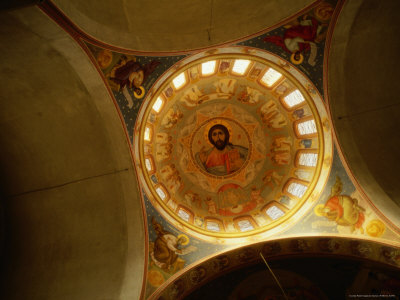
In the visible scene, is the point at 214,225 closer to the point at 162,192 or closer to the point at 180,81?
the point at 162,192

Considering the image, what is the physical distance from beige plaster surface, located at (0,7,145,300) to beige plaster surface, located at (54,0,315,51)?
42.3 inches

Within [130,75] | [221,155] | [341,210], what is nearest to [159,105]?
[130,75]

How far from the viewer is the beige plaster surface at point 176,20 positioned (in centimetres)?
653

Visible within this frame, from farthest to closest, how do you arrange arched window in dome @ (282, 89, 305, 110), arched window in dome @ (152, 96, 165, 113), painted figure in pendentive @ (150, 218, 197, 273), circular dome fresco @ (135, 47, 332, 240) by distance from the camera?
1. arched window in dome @ (152, 96, 165, 113)
2. arched window in dome @ (282, 89, 305, 110)
3. circular dome fresco @ (135, 47, 332, 240)
4. painted figure in pendentive @ (150, 218, 197, 273)

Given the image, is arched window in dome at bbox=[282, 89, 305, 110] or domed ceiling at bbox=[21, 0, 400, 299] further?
arched window in dome at bbox=[282, 89, 305, 110]

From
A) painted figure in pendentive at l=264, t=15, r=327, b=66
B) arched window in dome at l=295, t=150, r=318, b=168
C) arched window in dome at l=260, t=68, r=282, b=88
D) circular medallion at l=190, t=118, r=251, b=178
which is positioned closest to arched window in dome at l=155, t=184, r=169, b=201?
circular medallion at l=190, t=118, r=251, b=178

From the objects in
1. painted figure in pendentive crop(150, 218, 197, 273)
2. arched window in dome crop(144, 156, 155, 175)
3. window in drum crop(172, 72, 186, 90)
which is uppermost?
window in drum crop(172, 72, 186, 90)

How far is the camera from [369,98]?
831 centimetres

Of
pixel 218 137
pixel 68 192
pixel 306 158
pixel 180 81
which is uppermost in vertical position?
pixel 180 81

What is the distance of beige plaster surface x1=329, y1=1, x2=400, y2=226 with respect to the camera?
720 cm

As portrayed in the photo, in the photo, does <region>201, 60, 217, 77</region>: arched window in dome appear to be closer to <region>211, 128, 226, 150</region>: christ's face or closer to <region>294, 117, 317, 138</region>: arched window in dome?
<region>211, 128, 226, 150</region>: christ's face

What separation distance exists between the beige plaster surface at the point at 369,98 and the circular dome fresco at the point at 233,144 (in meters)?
0.83

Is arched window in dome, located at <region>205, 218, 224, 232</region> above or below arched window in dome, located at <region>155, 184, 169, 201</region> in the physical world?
below

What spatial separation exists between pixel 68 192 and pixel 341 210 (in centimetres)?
1036
